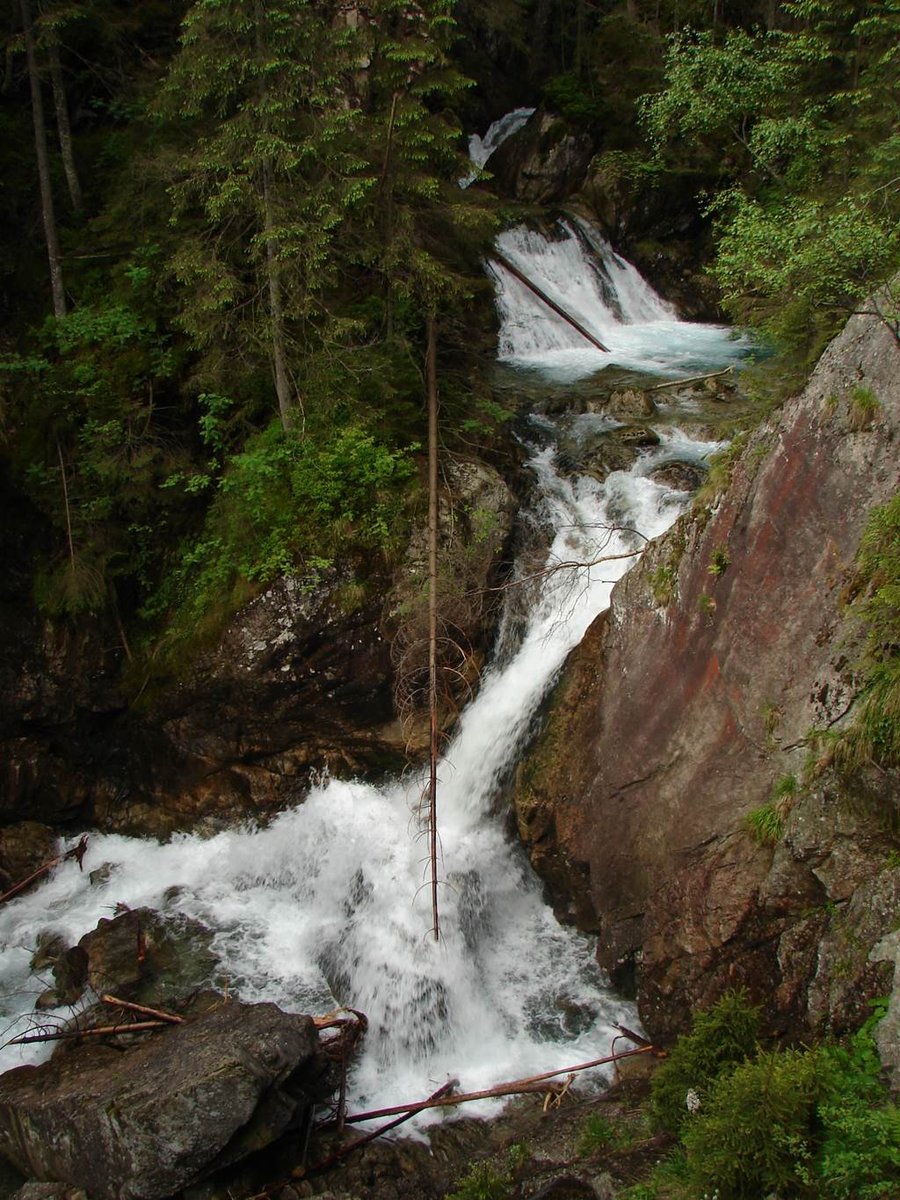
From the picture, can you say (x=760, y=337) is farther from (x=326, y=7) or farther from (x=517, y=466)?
(x=326, y=7)

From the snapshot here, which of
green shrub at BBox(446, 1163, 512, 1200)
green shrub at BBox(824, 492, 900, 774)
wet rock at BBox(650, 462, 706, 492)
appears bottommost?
green shrub at BBox(446, 1163, 512, 1200)

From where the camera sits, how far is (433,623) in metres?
9.03

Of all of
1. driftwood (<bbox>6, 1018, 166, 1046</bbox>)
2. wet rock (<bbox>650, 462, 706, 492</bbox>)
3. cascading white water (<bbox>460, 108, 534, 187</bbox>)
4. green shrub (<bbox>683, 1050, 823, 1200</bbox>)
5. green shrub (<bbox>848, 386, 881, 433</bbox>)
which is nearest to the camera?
green shrub (<bbox>683, 1050, 823, 1200</bbox>)

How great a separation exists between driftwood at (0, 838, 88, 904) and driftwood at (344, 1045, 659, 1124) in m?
6.29

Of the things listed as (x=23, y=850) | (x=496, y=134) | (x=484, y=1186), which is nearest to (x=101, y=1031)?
(x=23, y=850)

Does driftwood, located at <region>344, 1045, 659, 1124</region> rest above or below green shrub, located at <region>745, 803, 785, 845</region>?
below

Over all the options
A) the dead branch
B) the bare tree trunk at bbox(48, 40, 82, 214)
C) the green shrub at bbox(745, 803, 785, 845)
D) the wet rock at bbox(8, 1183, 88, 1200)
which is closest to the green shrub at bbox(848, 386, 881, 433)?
the dead branch

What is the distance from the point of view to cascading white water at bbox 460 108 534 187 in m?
23.1

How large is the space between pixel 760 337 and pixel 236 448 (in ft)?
26.1

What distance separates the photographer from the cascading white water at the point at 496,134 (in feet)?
75.9

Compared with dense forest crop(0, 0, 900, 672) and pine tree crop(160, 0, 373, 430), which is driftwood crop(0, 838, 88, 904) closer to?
dense forest crop(0, 0, 900, 672)

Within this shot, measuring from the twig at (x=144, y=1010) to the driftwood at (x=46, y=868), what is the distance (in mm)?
3165

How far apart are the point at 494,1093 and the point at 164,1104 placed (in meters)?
3.07

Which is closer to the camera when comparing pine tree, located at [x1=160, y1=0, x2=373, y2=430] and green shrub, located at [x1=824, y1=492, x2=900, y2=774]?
green shrub, located at [x1=824, y1=492, x2=900, y2=774]
